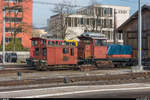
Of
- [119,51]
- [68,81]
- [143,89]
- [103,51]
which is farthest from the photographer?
[119,51]

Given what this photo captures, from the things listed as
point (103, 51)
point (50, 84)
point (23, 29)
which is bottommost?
point (50, 84)

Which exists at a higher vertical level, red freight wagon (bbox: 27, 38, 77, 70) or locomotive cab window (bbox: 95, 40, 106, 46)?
locomotive cab window (bbox: 95, 40, 106, 46)

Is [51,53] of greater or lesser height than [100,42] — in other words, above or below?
below

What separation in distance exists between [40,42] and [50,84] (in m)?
11.2

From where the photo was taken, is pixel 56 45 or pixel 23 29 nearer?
pixel 56 45

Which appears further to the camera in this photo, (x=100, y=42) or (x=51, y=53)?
(x=100, y=42)

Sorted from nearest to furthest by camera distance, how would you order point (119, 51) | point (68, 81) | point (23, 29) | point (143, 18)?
point (68, 81), point (119, 51), point (143, 18), point (23, 29)

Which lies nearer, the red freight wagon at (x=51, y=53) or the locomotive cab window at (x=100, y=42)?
the red freight wagon at (x=51, y=53)

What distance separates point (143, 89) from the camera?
13.1 meters

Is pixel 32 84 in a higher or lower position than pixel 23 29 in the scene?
lower

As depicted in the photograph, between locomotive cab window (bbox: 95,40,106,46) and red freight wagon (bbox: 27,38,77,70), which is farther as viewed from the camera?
locomotive cab window (bbox: 95,40,106,46)

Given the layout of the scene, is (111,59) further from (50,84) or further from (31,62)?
(50,84)

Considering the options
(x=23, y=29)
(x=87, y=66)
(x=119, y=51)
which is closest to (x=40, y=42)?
(x=87, y=66)

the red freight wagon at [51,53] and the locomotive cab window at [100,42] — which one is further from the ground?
the locomotive cab window at [100,42]
